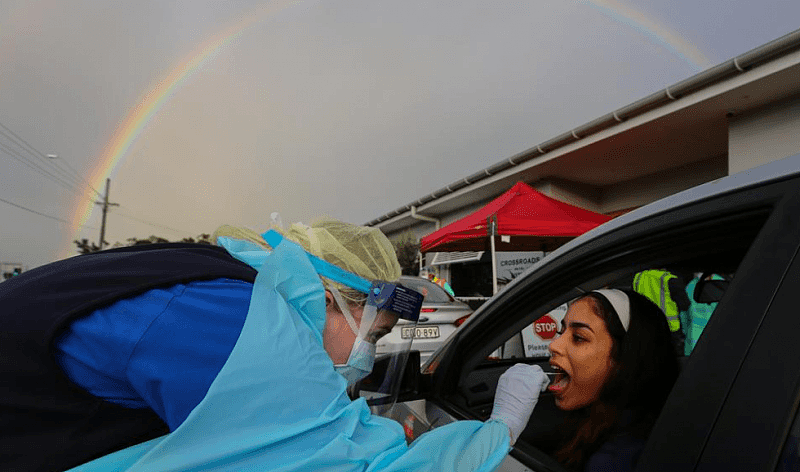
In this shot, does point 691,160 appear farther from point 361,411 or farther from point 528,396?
point 361,411

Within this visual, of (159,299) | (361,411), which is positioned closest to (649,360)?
(361,411)

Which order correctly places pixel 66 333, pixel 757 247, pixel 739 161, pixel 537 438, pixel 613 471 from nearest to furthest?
pixel 757 247 < pixel 66 333 < pixel 613 471 < pixel 537 438 < pixel 739 161

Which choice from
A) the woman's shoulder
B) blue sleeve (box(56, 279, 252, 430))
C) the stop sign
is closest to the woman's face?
the woman's shoulder

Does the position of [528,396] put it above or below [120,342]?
above

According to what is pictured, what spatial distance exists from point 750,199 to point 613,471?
2.57 ft

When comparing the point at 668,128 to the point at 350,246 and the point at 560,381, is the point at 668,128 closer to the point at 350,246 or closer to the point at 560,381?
the point at 560,381

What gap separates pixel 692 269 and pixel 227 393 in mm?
1408

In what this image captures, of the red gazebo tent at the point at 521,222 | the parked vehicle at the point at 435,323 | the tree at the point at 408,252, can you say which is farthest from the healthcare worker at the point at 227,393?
Answer: the tree at the point at 408,252

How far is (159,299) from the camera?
98cm

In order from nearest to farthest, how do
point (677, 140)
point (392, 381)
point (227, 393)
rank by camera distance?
point (227, 393) → point (392, 381) → point (677, 140)

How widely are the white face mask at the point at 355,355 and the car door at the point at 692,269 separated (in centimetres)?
38

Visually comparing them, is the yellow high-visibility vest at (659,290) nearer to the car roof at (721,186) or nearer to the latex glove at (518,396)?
the latex glove at (518,396)

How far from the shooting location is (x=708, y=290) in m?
1.49

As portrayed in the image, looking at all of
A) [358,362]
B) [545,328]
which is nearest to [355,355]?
[358,362]
